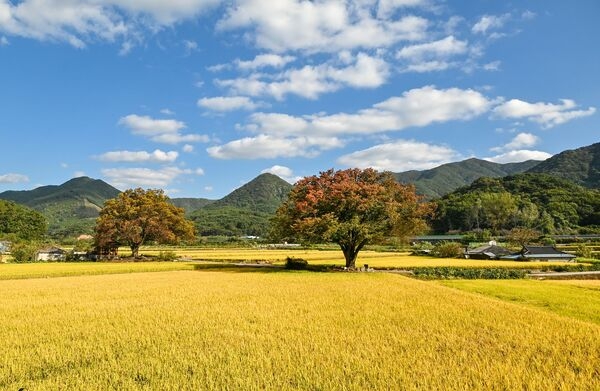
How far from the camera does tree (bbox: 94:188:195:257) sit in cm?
7012

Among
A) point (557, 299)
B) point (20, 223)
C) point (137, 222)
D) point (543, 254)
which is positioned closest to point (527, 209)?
point (543, 254)

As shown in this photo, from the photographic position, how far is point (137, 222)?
70938 mm

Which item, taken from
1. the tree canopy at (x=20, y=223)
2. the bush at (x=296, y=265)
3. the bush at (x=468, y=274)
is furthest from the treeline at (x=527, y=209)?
the tree canopy at (x=20, y=223)

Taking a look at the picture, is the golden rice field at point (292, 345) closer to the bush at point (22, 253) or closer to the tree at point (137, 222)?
the tree at point (137, 222)

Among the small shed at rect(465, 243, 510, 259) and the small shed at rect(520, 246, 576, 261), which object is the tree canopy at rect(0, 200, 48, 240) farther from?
the small shed at rect(520, 246, 576, 261)

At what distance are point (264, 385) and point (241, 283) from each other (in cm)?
2307

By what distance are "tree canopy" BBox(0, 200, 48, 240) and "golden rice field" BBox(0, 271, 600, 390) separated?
12138 cm

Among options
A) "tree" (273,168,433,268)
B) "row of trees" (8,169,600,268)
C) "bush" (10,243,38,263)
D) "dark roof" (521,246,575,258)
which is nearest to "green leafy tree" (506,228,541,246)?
"dark roof" (521,246,575,258)

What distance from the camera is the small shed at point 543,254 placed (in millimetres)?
69312

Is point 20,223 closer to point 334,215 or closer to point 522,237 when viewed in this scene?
point 334,215

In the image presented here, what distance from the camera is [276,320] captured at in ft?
53.2

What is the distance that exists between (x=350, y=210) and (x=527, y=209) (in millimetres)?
127224

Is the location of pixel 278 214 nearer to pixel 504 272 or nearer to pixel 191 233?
pixel 504 272

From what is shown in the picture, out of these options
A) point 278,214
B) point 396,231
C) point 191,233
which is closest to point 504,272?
point 396,231
